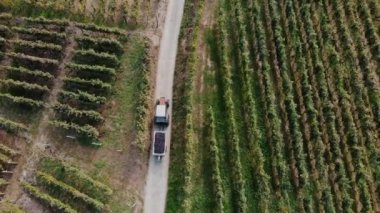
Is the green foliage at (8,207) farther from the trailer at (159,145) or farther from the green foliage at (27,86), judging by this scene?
the trailer at (159,145)

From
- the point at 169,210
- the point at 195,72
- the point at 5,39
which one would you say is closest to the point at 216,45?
the point at 195,72

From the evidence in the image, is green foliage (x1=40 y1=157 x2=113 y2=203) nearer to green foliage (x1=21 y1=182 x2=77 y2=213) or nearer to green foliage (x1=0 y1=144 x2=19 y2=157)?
green foliage (x1=21 y1=182 x2=77 y2=213)

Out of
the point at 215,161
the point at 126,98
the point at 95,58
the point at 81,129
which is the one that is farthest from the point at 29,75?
the point at 215,161

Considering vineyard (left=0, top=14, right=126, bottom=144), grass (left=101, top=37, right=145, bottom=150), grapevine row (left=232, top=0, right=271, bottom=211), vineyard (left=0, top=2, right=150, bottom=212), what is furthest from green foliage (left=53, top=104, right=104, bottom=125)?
grapevine row (left=232, top=0, right=271, bottom=211)

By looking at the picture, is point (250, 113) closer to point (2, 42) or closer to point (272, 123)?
point (272, 123)

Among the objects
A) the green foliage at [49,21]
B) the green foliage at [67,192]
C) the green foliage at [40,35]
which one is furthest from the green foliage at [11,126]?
the green foliage at [49,21]

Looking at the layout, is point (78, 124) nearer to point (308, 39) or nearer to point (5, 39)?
point (5, 39)
